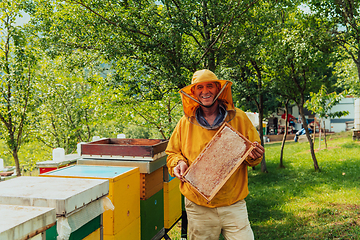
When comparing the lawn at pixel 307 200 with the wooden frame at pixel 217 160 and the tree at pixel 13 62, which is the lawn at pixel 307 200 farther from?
the tree at pixel 13 62

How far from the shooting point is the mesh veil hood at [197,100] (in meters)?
2.41

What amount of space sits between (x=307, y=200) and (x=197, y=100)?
5337 millimetres

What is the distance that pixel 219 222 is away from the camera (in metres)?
2.23

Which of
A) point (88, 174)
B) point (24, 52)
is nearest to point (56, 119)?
point (24, 52)

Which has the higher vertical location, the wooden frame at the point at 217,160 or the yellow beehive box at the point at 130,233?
the wooden frame at the point at 217,160

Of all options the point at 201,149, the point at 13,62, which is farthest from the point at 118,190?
the point at 13,62

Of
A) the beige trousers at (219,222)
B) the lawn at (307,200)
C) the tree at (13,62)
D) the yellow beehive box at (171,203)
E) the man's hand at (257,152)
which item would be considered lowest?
the lawn at (307,200)

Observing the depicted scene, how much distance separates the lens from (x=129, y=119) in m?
9.44

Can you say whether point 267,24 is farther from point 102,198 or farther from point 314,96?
point 102,198

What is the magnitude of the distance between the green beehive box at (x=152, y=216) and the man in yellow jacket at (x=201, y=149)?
68cm

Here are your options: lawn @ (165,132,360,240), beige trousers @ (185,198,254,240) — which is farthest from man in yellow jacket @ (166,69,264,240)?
lawn @ (165,132,360,240)

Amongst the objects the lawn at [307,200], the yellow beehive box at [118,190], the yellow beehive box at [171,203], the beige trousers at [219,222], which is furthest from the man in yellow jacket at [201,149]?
the lawn at [307,200]

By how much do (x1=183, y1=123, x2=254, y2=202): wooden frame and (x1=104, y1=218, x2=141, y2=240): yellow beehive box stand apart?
829 millimetres

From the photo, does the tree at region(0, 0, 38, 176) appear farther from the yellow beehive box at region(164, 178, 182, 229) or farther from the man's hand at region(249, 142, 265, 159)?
the man's hand at region(249, 142, 265, 159)
